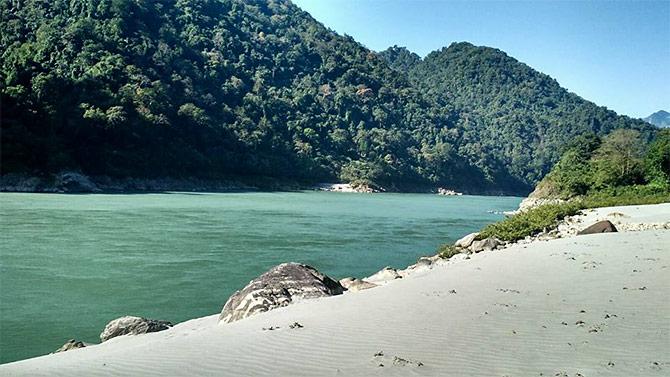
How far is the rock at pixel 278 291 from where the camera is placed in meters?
7.98

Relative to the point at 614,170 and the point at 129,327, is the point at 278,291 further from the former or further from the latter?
the point at 614,170

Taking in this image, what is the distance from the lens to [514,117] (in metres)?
163

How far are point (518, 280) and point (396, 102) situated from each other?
5355 inches

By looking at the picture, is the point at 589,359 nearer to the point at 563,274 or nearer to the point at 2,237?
the point at 563,274

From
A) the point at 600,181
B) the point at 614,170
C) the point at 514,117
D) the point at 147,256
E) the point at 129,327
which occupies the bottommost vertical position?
the point at 147,256

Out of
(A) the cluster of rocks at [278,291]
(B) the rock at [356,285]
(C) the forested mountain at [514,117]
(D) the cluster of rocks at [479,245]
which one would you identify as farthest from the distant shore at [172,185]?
(A) the cluster of rocks at [278,291]

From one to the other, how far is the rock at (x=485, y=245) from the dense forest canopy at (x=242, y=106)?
1912 inches

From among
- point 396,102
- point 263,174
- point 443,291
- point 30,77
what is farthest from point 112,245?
point 396,102

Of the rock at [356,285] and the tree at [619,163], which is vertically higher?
the tree at [619,163]

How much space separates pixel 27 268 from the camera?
14.5 meters

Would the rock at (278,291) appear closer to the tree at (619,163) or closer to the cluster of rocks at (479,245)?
the cluster of rocks at (479,245)

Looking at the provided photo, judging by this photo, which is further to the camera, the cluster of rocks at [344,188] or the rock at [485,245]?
the cluster of rocks at [344,188]

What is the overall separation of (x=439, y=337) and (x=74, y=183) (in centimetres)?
5751

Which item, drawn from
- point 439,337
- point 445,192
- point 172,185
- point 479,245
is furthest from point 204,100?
point 439,337
